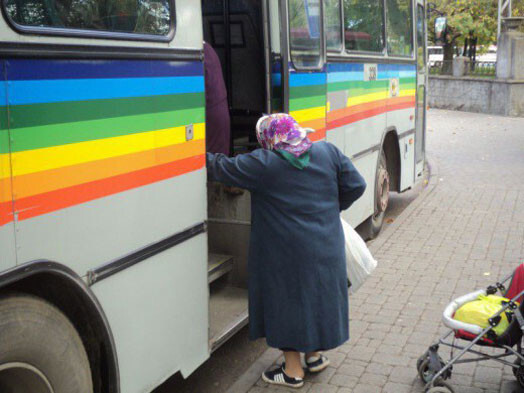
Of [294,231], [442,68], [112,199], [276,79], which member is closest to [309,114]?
[276,79]

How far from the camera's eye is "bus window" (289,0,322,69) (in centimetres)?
532

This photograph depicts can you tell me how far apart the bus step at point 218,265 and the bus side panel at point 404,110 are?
357 cm

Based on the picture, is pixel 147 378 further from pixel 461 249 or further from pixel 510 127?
pixel 510 127

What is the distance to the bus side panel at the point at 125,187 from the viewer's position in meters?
2.69

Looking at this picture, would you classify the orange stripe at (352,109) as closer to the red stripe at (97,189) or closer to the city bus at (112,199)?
the city bus at (112,199)

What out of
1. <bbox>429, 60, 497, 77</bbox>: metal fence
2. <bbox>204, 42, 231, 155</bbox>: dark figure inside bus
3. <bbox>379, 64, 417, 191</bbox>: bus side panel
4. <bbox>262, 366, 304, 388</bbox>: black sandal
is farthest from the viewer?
<bbox>429, 60, 497, 77</bbox>: metal fence

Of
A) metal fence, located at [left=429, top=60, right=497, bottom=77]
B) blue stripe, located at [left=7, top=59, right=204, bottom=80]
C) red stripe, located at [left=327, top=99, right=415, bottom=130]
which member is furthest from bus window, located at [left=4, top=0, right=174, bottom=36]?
metal fence, located at [left=429, top=60, right=497, bottom=77]

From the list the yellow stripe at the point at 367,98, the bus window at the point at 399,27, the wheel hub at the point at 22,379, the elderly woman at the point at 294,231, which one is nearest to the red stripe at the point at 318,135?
the yellow stripe at the point at 367,98

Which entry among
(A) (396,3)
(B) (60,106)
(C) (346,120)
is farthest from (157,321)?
(A) (396,3)

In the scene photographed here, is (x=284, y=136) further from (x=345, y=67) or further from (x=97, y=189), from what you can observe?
(x=345, y=67)

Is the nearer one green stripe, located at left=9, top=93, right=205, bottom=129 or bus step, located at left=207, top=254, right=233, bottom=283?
green stripe, located at left=9, top=93, right=205, bottom=129

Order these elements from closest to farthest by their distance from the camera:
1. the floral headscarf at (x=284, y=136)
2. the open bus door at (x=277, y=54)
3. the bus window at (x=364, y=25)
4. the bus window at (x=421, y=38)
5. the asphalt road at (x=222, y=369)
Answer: the floral headscarf at (x=284, y=136) < the asphalt road at (x=222, y=369) < the open bus door at (x=277, y=54) < the bus window at (x=364, y=25) < the bus window at (x=421, y=38)

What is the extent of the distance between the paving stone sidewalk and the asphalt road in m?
0.35

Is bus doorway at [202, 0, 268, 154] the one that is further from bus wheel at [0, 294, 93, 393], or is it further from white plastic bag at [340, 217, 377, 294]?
bus wheel at [0, 294, 93, 393]
